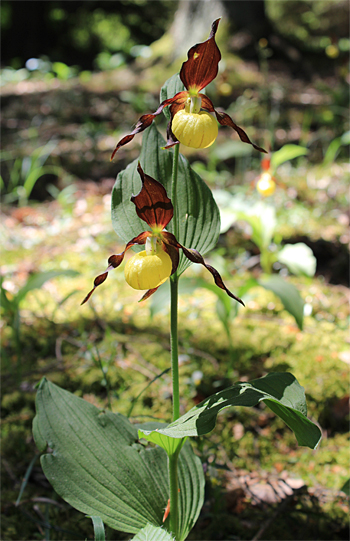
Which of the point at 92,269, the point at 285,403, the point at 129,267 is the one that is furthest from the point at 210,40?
the point at 92,269

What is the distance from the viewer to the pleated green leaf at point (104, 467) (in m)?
0.77

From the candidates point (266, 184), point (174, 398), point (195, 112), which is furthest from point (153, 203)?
point (266, 184)

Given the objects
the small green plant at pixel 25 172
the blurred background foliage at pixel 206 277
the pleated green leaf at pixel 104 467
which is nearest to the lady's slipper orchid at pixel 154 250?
the pleated green leaf at pixel 104 467

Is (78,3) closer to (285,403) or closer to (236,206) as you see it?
(236,206)

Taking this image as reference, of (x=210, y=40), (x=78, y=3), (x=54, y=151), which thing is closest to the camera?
(x=210, y=40)

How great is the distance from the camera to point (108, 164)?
334 cm

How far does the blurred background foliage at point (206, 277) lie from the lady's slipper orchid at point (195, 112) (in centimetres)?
64

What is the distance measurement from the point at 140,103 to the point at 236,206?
93.6 inches

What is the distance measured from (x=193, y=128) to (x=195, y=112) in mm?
53

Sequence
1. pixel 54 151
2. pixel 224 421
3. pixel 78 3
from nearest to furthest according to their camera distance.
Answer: pixel 224 421, pixel 54 151, pixel 78 3

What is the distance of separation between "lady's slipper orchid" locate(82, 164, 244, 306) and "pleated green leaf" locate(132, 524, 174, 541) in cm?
45

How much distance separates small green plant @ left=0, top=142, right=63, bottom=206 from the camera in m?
2.91

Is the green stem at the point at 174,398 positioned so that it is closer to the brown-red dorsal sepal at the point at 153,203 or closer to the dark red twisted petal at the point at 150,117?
the brown-red dorsal sepal at the point at 153,203

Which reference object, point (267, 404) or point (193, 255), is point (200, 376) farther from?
point (193, 255)
